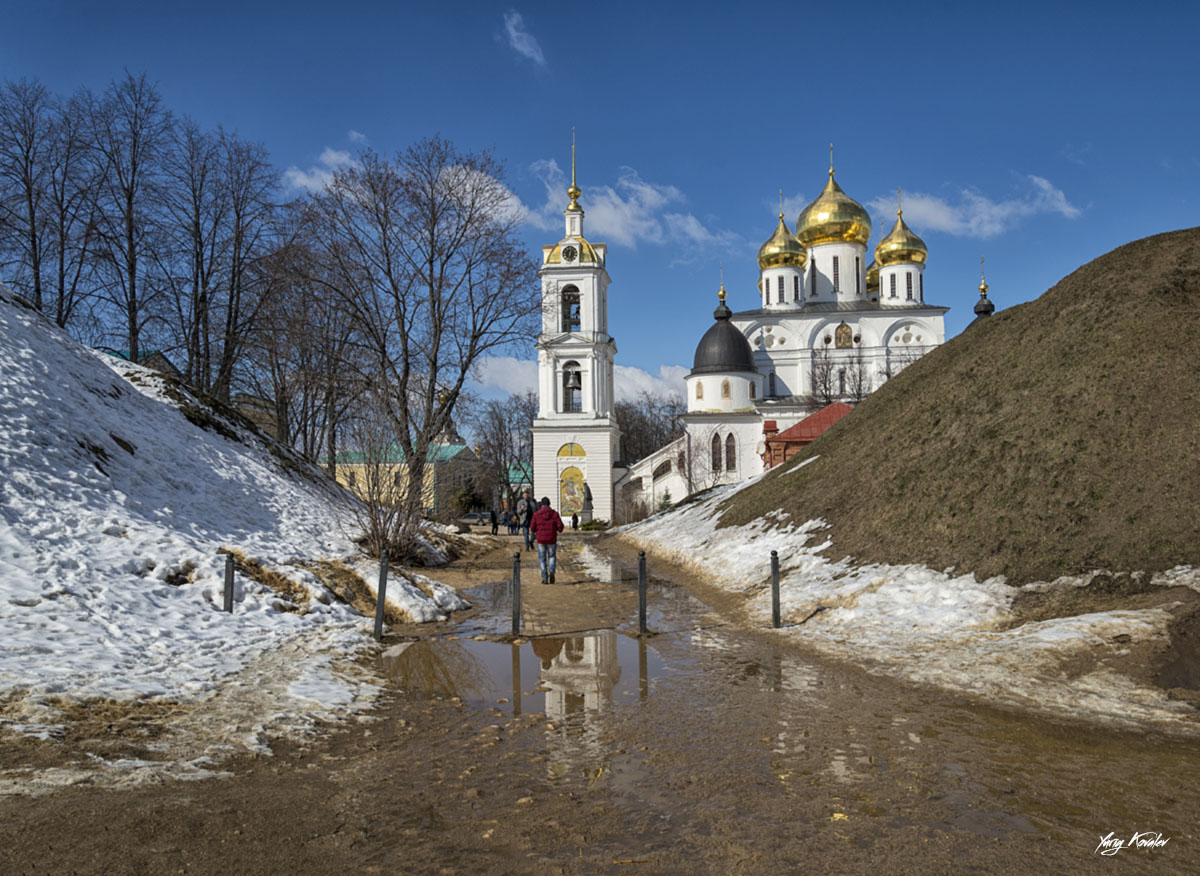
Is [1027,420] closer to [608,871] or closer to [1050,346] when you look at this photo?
[1050,346]

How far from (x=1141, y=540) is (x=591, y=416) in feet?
125

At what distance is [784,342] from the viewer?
63.6 m

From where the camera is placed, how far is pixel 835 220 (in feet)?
213

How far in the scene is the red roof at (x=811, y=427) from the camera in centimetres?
4022

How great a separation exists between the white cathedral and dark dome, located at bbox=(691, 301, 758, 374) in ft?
0.26

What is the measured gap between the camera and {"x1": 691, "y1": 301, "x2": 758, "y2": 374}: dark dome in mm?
55094

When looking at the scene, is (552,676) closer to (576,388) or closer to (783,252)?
(576,388)

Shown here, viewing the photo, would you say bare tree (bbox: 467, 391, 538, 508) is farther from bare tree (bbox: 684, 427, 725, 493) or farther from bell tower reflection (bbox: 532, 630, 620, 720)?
bell tower reflection (bbox: 532, 630, 620, 720)

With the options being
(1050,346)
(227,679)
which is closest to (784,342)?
(1050,346)

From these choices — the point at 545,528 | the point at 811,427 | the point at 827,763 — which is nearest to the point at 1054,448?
the point at 545,528

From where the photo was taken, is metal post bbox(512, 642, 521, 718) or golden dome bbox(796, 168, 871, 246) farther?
golden dome bbox(796, 168, 871, 246)

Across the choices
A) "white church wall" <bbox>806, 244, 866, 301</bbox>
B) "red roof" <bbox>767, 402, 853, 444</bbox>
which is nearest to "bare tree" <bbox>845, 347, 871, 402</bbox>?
"white church wall" <bbox>806, 244, 866, 301</bbox>

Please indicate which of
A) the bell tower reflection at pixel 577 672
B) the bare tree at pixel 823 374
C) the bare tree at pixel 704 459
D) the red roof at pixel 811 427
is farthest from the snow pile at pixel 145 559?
the bare tree at pixel 823 374

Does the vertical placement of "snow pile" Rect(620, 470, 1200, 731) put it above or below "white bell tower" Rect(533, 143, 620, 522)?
below
